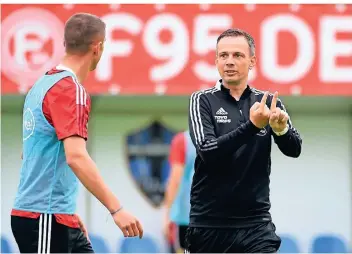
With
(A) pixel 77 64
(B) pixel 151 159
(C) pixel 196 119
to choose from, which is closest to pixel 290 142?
(C) pixel 196 119

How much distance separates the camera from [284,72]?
11.3 m

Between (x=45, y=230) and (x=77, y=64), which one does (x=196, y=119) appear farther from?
(x=45, y=230)

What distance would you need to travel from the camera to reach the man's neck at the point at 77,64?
542cm

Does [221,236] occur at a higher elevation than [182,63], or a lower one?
lower

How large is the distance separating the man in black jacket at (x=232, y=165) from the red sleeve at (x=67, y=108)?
2.63ft

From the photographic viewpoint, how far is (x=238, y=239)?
18.8ft

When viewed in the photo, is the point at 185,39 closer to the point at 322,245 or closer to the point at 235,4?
the point at 235,4

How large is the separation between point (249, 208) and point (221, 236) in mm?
238

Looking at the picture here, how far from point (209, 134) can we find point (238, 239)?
64 cm

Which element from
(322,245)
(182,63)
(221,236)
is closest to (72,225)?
(221,236)

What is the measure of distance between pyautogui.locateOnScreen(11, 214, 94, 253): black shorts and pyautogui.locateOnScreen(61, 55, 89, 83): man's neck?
31.5 inches

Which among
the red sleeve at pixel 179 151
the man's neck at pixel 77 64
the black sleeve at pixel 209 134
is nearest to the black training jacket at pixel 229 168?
the black sleeve at pixel 209 134

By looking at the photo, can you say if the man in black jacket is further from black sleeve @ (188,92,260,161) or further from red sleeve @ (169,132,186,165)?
red sleeve @ (169,132,186,165)

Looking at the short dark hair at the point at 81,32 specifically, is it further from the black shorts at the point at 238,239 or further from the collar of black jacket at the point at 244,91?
the black shorts at the point at 238,239
